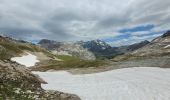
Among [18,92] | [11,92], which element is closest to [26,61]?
[18,92]

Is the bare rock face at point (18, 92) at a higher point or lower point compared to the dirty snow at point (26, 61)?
lower

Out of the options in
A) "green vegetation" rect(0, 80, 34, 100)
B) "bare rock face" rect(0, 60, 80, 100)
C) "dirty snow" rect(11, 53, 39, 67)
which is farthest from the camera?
"dirty snow" rect(11, 53, 39, 67)

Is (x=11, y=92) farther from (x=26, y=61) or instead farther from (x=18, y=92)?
(x=26, y=61)

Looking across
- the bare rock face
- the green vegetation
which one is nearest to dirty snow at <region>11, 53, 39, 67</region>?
the bare rock face

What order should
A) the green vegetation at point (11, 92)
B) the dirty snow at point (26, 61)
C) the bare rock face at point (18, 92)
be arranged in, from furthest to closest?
the dirty snow at point (26, 61)
the bare rock face at point (18, 92)
the green vegetation at point (11, 92)

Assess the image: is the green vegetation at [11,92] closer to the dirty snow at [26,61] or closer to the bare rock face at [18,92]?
the bare rock face at [18,92]

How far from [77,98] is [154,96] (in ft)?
27.6

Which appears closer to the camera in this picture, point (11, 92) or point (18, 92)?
point (11, 92)

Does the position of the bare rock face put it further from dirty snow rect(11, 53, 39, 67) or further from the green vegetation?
dirty snow rect(11, 53, 39, 67)

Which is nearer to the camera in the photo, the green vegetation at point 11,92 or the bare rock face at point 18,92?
the green vegetation at point 11,92

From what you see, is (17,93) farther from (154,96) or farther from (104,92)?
(154,96)

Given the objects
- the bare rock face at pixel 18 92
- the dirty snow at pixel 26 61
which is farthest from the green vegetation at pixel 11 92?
the dirty snow at pixel 26 61

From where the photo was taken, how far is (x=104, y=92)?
36.2m

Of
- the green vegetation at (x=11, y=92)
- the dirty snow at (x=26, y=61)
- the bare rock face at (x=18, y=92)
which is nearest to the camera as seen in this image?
the green vegetation at (x=11, y=92)
